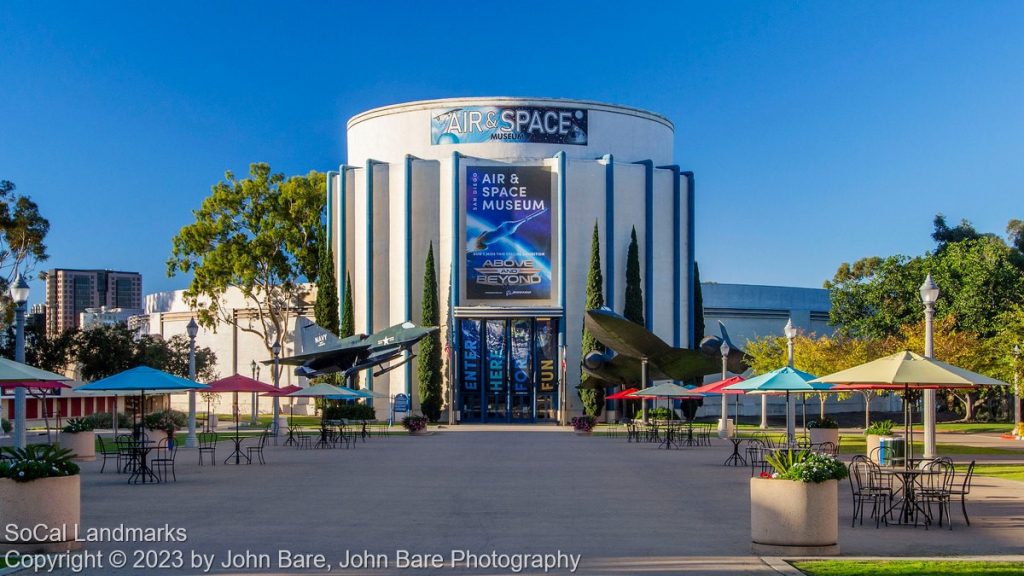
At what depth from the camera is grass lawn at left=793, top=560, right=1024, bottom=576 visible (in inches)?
456

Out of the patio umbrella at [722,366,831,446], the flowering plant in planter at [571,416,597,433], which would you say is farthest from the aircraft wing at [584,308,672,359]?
the patio umbrella at [722,366,831,446]

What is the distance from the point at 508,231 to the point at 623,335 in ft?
48.6

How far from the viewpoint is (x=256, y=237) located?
72.2 meters

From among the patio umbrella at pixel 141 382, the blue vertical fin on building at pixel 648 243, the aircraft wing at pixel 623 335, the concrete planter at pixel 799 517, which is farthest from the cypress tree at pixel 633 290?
the concrete planter at pixel 799 517

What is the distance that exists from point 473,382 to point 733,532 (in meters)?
51.0

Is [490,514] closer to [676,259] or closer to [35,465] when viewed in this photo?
[35,465]

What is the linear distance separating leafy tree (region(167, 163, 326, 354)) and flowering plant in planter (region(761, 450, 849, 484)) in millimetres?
60084

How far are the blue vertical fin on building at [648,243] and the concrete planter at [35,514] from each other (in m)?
54.6

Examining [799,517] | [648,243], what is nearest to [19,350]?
[799,517]

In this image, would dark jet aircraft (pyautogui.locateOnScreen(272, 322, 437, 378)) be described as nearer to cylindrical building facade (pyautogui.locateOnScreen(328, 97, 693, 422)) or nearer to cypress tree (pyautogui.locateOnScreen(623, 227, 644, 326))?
cylindrical building facade (pyautogui.locateOnScreen(328, 97, 693, 422))

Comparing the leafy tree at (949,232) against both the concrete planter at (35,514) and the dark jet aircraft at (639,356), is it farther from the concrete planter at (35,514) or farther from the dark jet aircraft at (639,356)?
the concrete planter at (35,514)

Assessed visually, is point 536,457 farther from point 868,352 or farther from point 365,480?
point 868,352

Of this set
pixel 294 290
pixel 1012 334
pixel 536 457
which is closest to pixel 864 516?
pixel 536 457

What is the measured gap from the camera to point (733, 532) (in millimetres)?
15188
